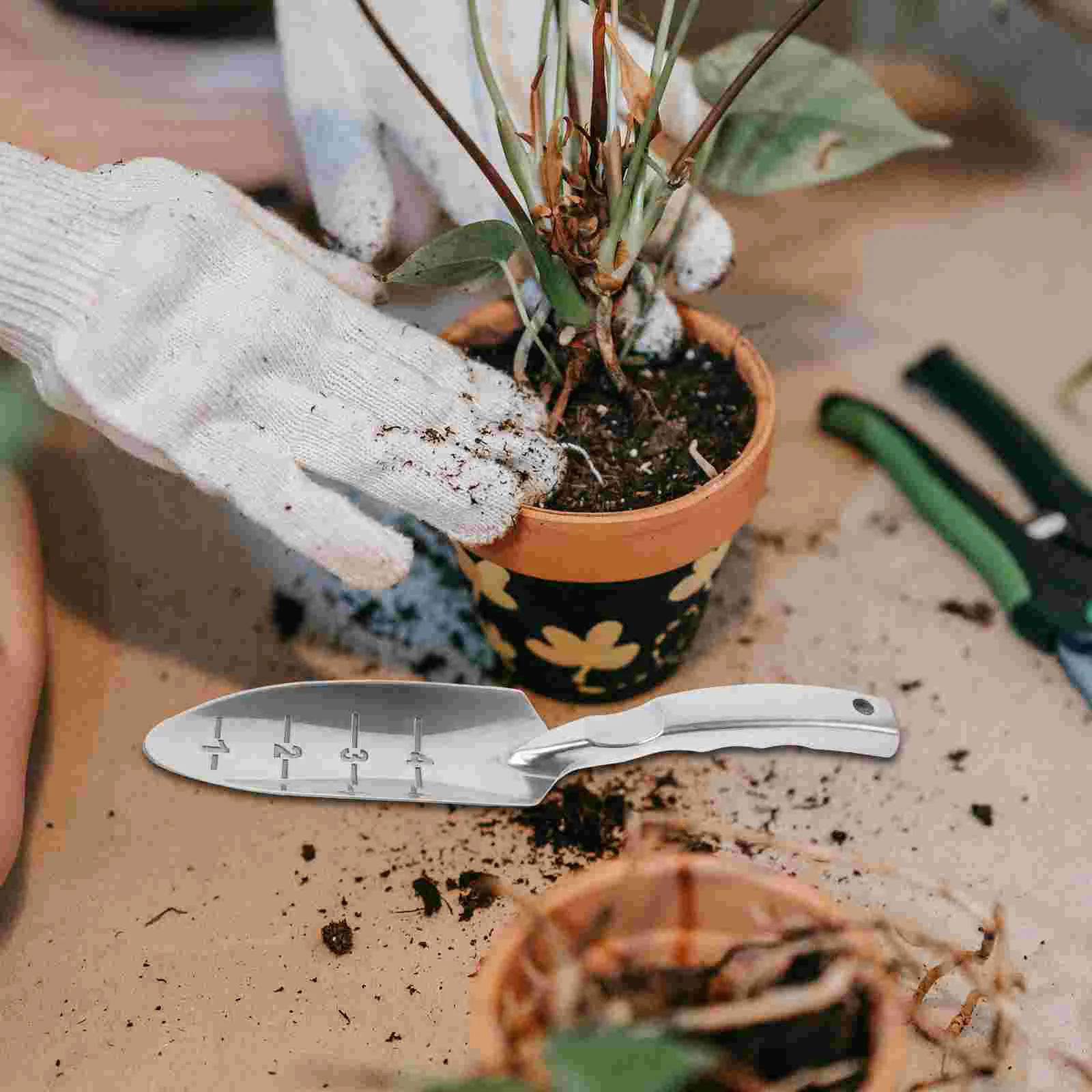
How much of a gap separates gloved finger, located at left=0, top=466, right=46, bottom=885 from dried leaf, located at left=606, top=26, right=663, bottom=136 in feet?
1.72

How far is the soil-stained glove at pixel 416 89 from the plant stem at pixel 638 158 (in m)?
0.18

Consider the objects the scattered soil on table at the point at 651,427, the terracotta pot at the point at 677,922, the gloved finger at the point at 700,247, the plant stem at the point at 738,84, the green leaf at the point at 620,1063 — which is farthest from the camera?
the gloved finger at the point at 700,247

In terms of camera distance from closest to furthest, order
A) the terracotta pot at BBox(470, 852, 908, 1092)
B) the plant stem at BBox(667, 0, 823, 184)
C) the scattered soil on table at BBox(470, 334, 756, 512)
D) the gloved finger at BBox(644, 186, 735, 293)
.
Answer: the terracotta pot at BBox(470, 852, 908, 1092), the plant stem at BBox(667, 0, 823, 184), the scattered soil on table at BBox(470, 334, 756, 512), the gloved finger at BBox(644, 186, 735, 293)

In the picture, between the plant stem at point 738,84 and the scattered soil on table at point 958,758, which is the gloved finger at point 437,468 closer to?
the plant stem at point 738,84

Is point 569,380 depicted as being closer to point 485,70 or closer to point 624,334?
point 624,334

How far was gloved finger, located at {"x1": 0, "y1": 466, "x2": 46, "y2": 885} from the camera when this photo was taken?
63 centimetres

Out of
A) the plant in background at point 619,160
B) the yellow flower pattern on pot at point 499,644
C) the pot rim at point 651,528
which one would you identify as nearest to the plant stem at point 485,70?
the plant in background at point 619,160

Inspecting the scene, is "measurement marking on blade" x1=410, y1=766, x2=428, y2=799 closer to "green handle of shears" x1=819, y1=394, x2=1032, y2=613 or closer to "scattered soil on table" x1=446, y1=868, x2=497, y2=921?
"scattered soil on table" x1=446, y1=868, x2=497, y2=921

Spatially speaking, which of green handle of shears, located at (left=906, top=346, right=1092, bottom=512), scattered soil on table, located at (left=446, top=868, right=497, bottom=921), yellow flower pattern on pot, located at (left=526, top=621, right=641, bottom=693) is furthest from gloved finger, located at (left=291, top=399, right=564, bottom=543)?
green handle of shears, located at (left=906, top=346, right=1092, bottom=512)

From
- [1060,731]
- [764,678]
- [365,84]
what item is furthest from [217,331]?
[1060,731]

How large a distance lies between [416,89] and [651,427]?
348 mm

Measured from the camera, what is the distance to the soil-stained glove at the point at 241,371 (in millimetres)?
609

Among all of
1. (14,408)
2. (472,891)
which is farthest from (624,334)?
(14,408)

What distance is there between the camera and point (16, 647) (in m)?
0.70
